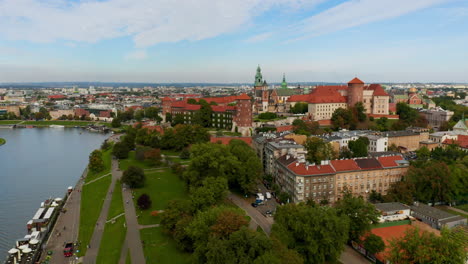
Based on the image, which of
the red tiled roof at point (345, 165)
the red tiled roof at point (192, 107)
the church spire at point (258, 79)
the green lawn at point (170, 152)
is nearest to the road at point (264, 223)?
the red tiled roof at point (345, 165)

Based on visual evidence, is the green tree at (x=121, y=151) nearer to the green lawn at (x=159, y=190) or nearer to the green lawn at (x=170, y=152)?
the green lawn at (x=170, y=152)

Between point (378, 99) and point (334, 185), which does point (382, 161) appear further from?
point (378, 99)

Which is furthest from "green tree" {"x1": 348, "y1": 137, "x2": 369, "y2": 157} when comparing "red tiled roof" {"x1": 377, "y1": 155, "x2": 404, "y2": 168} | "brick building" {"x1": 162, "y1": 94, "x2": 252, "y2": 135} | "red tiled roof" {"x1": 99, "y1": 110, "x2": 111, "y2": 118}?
"red tiled roof" {"x1": 99, "y1": 110, "x2": 111, "y2": 118}

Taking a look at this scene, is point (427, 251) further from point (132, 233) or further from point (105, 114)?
point (105, 114)

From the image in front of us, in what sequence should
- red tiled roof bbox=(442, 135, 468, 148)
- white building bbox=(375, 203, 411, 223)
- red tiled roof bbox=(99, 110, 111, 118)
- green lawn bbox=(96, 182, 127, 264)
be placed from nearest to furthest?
green lawn bbox=(96, 182, 127, 264), white building bbox=(375, 203, 411, 223), red tiled roof bbox=(442, 135, 468, 148), red tiled roof bbox=(99, 110, 111, 118)

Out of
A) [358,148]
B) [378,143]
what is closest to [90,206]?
[358,148]

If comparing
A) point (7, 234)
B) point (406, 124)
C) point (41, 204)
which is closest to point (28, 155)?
point (41, 204)

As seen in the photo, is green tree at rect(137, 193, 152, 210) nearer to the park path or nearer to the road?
the park path
